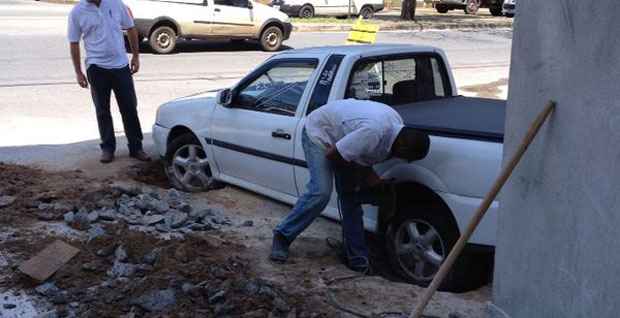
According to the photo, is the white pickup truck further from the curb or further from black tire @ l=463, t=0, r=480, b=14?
black tire @ l=463, t=0, r=480, b=14

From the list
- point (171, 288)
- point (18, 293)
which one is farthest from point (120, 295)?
point (18, 293)

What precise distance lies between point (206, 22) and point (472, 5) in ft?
64.1

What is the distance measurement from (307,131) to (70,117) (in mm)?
5949

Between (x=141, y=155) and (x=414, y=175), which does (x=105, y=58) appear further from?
(x=414, y=175)

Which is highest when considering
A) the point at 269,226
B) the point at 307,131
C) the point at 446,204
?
the point at 307,131

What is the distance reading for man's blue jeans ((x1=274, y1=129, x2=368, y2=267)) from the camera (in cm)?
521

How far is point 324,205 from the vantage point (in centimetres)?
526

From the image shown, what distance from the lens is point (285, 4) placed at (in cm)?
2856

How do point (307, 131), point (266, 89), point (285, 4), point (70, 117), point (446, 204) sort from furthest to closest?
point (285, 4) < point (70, 117) < point (266, 89) < point (307, 131) < point (446, 204)

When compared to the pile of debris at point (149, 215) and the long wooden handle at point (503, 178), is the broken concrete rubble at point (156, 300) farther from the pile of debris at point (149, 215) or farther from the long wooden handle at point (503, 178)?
the long wooden handle at point (503, 178)

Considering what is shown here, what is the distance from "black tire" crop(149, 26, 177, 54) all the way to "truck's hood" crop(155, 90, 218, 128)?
34.1 ft

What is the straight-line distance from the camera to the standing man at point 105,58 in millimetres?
7418

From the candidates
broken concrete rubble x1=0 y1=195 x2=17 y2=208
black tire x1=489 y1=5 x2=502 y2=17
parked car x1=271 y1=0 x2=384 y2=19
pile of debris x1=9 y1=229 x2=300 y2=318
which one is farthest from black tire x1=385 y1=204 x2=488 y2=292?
black tire x1=489 y1=5 x2=502 y2=17

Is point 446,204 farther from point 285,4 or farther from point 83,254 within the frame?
point 285,4
